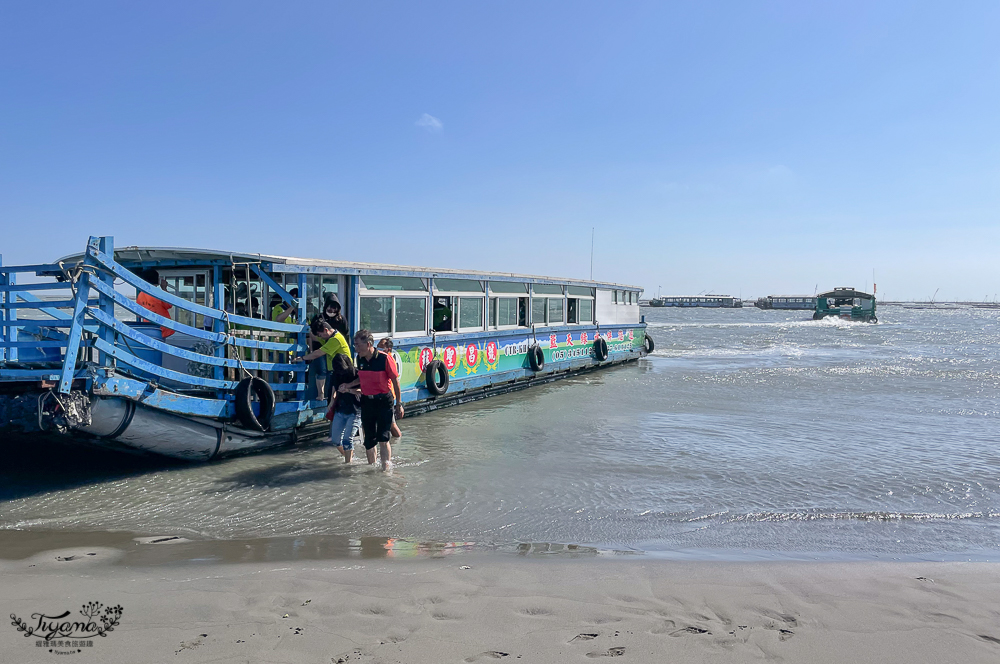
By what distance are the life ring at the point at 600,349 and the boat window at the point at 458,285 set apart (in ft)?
24.1

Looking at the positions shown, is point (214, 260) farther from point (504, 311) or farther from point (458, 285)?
point (504, 311)

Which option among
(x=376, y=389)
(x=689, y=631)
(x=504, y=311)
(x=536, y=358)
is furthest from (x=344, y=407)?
(x=536, y=358)

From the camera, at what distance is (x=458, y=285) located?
1322cm

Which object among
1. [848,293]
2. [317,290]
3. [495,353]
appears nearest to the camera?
[317,290]

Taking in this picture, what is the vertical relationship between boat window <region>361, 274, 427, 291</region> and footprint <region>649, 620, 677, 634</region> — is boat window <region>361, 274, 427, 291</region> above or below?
above

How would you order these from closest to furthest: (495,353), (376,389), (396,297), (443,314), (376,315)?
(376,389) → (376,315) → (396,297) → (443,314) → (495,353)

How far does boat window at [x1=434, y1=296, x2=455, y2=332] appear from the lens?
1289cm

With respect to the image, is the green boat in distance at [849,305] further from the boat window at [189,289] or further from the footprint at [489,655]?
the footprint at [489,655]

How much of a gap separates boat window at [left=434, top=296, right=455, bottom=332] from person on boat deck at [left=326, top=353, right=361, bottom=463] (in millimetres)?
4562

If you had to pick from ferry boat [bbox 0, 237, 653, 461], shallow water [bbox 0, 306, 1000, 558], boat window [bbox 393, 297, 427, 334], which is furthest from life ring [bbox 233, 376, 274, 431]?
boat window [bbox 393, 297, 427, 334]

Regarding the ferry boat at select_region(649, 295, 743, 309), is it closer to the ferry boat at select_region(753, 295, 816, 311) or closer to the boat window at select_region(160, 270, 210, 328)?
the ferry boat at select_region(753, 295, 816, 311)

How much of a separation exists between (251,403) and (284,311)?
1.71 m

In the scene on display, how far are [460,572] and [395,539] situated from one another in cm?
108

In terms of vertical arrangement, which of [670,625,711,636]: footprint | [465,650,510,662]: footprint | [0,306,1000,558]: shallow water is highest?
[465,650,510,662]: footprint
